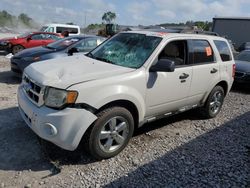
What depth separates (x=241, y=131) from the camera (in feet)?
17.9

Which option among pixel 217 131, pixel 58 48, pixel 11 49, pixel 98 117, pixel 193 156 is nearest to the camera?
pixel 98 117

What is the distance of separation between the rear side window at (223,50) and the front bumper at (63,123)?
11.2 feet

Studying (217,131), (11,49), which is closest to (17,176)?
(217,131)

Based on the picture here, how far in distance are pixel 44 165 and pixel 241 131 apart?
3.77 m

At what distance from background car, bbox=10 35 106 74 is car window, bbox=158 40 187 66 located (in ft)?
11.3

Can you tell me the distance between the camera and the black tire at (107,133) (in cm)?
364

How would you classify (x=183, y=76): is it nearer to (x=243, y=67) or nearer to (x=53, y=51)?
(x=53, y=51)

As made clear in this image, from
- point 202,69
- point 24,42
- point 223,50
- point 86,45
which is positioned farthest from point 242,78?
point 24,42

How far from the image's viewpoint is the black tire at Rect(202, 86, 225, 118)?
570 cm

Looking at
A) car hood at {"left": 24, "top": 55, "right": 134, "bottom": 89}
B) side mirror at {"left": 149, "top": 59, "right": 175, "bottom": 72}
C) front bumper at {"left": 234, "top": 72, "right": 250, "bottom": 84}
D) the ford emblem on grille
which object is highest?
side mirror at {"left": 149, "top": 59, "right": 175, "bottom": 72}

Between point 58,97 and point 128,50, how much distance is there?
162 cm

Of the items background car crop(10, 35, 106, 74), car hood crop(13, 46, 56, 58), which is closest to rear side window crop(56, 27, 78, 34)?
background car crop(10, 35, 106, 74)

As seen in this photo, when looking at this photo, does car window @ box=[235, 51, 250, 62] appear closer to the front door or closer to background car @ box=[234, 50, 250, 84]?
background car @ box=[234, 50, 250, 84]

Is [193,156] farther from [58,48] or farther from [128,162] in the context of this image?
[58,48]
